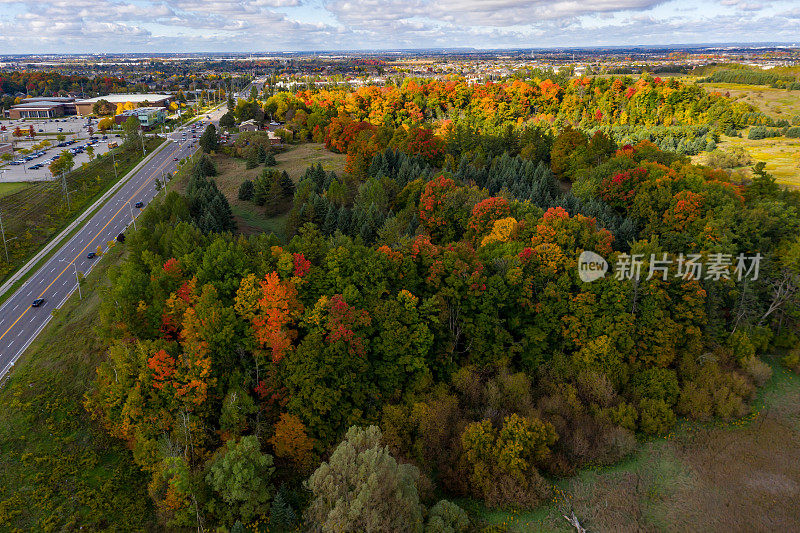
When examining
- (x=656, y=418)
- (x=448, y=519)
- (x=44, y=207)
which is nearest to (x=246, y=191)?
(x=44, y=207)

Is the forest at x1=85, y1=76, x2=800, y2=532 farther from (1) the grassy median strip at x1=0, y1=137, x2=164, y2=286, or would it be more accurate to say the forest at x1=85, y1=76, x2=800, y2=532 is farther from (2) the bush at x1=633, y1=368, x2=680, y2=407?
(1) the grassy median strip at x1=0, y1=137, x2=164, y2=286

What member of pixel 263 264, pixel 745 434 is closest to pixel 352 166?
pixel 263 264

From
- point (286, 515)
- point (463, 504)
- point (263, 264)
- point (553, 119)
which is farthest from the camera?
point (553, 119)

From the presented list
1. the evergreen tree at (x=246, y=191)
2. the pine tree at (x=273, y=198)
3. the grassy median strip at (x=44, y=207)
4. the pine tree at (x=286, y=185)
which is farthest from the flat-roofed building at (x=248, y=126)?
the pine tree at (x=273, y=198)

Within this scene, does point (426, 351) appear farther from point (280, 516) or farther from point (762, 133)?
point (762, 133)

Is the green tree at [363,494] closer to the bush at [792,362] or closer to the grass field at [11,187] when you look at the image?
the bush at [792,362]

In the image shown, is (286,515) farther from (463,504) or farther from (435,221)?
(435,221)
